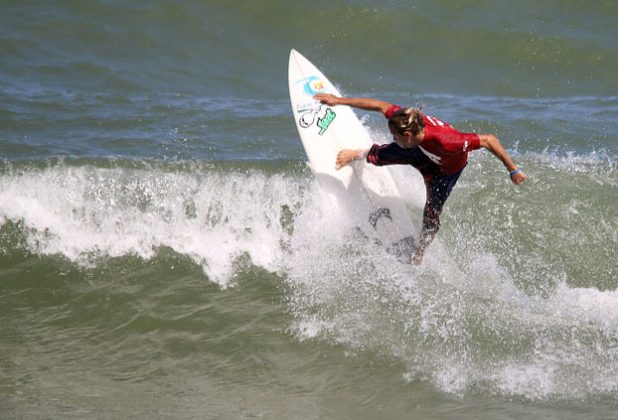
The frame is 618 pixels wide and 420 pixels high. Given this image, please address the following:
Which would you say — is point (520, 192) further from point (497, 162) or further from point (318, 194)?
point (318, 194)

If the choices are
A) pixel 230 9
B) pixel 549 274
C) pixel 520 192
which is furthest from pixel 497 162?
pixel 230 9

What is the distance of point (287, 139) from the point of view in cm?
1037

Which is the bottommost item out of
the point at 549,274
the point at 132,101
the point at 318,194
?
the point at 549,274

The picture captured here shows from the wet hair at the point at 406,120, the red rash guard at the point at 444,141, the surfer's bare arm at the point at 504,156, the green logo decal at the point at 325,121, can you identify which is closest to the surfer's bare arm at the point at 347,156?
the green logo decal at the point at 325,121

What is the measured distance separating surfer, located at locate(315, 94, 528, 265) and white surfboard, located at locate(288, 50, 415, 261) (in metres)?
0.42

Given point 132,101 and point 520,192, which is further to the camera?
point 132,101

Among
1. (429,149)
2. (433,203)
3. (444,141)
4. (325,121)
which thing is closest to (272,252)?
(325,121)

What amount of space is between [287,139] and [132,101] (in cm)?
274

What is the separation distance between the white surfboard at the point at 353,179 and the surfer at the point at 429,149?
0.42 meters

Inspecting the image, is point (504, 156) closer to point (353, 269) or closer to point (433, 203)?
point (433, 203)

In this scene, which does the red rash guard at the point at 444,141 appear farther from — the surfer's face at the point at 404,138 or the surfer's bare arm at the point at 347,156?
the surfer's bare arm at the point at 347,156

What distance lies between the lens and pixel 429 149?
6.11 meters

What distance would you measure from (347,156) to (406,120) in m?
1.61

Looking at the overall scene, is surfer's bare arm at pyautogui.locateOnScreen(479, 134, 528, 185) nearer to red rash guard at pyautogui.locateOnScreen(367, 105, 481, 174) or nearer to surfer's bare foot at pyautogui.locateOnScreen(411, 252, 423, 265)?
red rash guard at pyautogui.locateOnScreen(367, 105, 481, 174)
